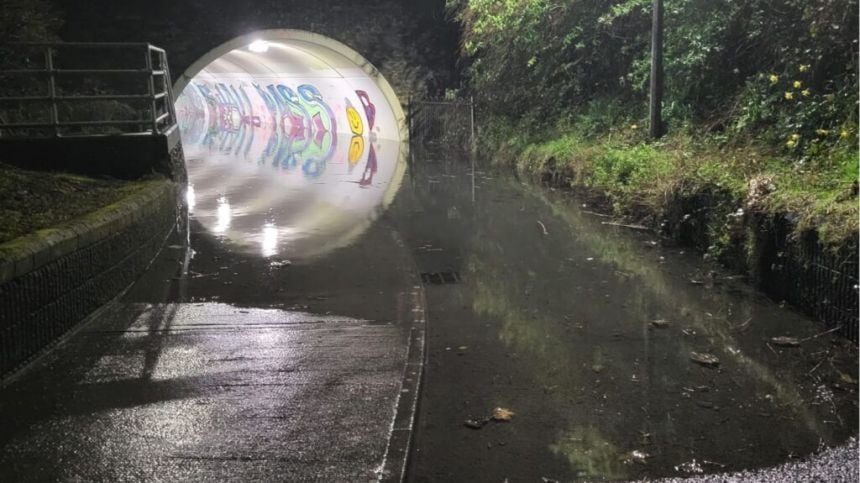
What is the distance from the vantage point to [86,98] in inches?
351

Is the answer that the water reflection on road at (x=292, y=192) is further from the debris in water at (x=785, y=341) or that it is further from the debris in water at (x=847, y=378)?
the debris in water at (x=847, y=378)

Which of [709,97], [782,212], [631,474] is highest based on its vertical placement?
[709,97]

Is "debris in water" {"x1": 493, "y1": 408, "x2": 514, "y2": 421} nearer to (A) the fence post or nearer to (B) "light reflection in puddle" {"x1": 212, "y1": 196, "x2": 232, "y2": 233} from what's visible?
(B) "light reflection in puddle" {"x1": 212, "y1": 196, "x2": 232, "y2": 233}

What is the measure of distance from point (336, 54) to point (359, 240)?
1575 centimetres

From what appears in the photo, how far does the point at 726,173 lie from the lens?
7641 mm

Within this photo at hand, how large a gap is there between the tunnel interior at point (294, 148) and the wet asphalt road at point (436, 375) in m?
1.94

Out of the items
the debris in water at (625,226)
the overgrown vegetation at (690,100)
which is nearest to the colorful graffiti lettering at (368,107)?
the overgrown vegetation at (690,100)

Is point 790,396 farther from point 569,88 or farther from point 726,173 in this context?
point 569,88

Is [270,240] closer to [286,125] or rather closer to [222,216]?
[222,216]

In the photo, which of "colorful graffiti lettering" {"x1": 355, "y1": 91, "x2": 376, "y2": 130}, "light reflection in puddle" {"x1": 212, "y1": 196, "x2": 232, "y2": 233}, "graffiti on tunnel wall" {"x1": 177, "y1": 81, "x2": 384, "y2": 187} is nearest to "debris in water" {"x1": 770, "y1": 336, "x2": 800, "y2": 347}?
"light reflection in puddle" {"x1": 212, "y1": 196, "x2": 232, "y2": 233}

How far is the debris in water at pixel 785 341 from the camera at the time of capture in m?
5.18

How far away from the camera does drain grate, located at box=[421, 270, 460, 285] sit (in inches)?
277

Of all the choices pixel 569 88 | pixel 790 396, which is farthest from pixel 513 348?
pixel 569 88

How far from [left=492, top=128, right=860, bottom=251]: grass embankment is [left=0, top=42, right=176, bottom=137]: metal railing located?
6235 millimetres
